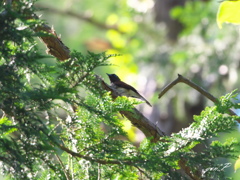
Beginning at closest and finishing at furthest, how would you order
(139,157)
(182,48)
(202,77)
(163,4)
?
(139,157), (202,77), (182,48), (163,4)

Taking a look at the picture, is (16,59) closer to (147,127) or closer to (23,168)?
(23,168)

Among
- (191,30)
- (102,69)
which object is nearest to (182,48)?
(191,30)

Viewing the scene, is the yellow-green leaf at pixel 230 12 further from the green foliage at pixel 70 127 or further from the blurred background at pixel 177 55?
the blurred background at pixel 177 55

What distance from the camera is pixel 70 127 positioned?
2012 mm

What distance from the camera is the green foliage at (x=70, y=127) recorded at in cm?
165

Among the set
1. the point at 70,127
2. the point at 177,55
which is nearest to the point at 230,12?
the point at 70,127

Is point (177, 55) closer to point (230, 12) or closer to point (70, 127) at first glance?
point (70, 127)

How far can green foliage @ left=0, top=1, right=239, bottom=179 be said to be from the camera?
165cm

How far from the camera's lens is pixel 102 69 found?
507 inches

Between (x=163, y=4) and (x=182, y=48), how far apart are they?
1369 mm

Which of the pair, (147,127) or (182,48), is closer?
(147,127)

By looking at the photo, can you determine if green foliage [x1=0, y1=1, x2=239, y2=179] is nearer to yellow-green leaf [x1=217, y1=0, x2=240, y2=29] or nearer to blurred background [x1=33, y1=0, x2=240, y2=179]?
yellow-green leaf [x1=217, y1=0, x2=240, y2=29]

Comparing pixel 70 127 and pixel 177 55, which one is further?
pixel 177 55

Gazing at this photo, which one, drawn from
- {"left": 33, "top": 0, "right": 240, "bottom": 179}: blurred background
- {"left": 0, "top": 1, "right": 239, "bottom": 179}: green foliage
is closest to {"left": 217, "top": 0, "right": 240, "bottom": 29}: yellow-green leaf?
{"left": 0, "top": 1, "right": 239, "bottom": 179}: green foliage
